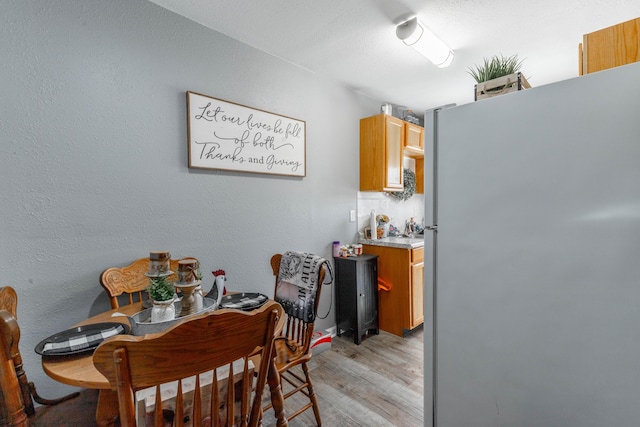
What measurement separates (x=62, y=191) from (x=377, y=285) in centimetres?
254

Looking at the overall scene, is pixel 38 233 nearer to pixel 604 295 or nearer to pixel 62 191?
pixel 62 191

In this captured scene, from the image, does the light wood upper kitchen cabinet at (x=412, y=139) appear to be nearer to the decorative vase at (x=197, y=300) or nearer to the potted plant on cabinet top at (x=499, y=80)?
the potted plant on cabinet top at (x=499, y=80)

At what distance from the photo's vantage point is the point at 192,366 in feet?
2.43

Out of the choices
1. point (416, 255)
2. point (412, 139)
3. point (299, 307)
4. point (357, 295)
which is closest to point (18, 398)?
point (299, 307)

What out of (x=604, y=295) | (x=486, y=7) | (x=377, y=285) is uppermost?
(x=486, y=7)

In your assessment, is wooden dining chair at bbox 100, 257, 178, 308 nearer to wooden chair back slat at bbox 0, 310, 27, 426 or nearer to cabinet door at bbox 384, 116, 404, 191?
wooden chair back slat at bbox 0, 310, 27, 426

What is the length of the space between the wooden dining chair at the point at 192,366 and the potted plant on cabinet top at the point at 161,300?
342 mm

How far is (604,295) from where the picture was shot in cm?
87

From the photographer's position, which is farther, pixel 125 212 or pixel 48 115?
pixel 125 212

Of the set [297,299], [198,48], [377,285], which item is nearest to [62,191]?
[198,48]

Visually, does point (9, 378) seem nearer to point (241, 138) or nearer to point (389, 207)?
point (241, 138)

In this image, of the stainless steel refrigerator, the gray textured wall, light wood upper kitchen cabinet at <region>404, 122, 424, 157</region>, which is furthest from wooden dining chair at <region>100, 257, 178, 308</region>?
light wood upper kitchen cabinet at <region>404, 122, 424, 157</region>

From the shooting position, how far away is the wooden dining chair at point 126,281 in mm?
1490

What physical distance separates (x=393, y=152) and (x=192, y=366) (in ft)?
9.22
